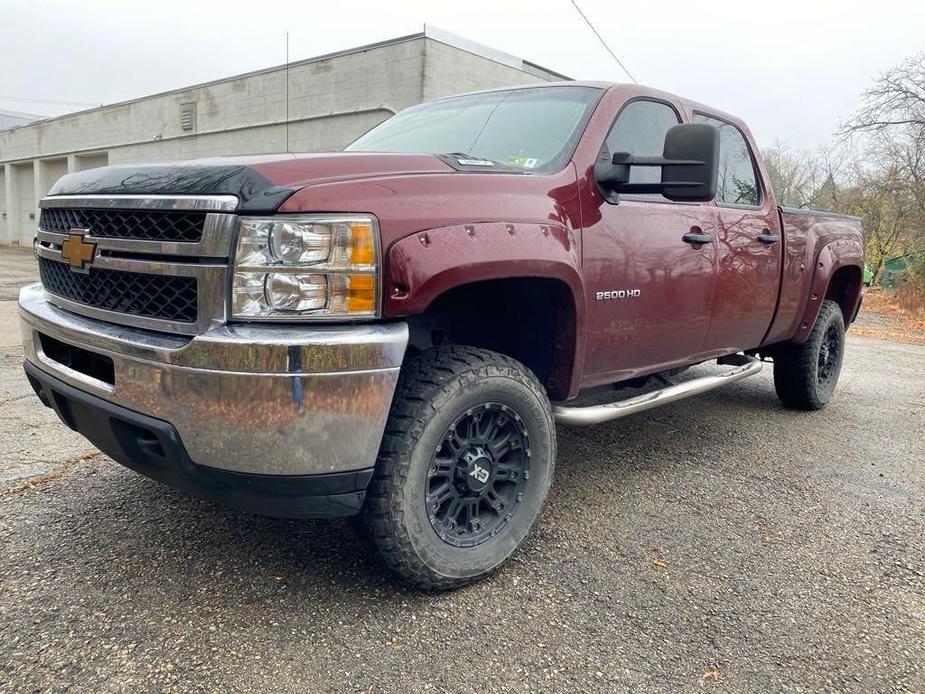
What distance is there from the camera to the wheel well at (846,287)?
5.29 m

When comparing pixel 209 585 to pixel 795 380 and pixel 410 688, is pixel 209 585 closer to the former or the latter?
pixel 410 688

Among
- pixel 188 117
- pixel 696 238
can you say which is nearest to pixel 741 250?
pixel 696 238

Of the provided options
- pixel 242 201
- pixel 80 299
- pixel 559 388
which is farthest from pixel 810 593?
pixel 80 299

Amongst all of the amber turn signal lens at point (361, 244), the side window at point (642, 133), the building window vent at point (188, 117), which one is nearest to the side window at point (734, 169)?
the side window at point (642, 133)

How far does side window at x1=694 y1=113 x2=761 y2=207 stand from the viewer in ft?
12.8

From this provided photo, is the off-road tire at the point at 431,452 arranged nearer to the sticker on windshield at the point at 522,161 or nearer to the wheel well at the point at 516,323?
the wheel well at the point at 516,323

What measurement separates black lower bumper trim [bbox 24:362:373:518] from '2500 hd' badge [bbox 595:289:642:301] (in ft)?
4.12

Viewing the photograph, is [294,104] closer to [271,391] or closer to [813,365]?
[813,365]

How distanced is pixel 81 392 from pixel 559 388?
172cm

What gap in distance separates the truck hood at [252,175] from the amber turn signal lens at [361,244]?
0.59 ft

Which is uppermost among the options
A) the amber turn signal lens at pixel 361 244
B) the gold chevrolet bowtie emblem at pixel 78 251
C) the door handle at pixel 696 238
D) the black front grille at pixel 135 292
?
the door handle at pixel 696 238

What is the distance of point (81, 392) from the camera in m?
2.27

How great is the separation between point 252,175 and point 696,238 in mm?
2180

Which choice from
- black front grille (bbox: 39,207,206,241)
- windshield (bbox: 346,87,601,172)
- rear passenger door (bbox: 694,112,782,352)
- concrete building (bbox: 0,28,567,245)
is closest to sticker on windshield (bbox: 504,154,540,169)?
windshield (bbox: 346,87,601,172)
